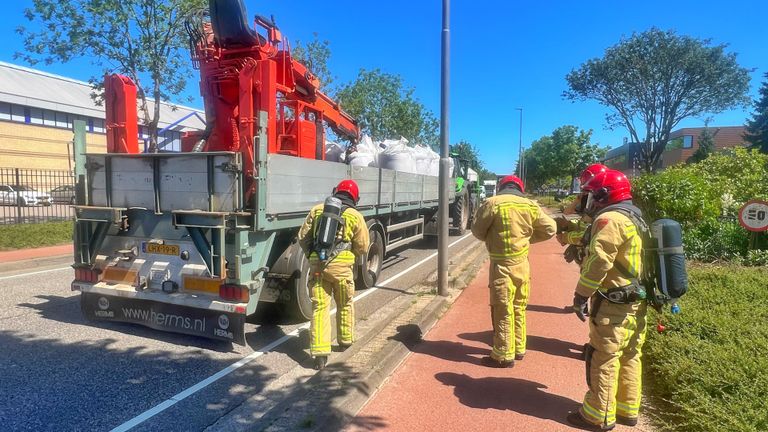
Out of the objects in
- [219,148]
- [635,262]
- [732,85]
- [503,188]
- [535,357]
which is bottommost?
[535,357]

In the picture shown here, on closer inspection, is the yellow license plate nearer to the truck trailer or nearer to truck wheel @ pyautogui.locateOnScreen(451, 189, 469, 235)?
the truck trailer

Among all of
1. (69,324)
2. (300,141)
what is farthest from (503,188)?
(69,324)

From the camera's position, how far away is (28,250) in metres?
10.8

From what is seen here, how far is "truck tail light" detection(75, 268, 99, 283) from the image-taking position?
195 inches

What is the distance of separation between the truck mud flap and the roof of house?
30.0 m

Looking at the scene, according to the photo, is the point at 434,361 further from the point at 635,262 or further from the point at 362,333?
the point at 635,262

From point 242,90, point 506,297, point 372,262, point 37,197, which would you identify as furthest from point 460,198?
point 37,197

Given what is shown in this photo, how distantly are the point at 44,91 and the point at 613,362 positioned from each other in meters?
44.3

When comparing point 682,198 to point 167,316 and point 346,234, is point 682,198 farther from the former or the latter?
point 167,316

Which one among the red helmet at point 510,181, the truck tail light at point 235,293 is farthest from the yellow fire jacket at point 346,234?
the red helmet at point 510,181

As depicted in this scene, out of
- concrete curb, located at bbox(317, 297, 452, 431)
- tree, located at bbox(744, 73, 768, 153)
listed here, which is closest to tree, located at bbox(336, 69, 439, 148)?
concrete curb, located at bbox(317, 297, 452, 431)

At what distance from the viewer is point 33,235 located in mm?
11859

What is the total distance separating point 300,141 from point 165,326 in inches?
124

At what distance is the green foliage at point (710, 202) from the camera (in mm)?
8703
